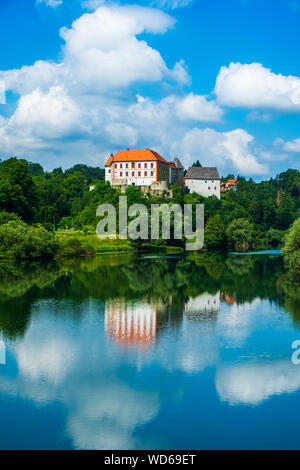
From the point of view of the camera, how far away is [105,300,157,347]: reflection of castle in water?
15.1 m

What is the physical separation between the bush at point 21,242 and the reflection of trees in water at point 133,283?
265 centimetres

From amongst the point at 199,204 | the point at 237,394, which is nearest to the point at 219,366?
the point at 237,394

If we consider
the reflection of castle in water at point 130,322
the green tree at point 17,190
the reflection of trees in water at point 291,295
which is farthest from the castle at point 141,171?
the reflection of castle in water at point 130,322

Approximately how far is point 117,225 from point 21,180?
12.2 metres

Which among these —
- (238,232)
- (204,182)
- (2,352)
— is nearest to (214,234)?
(238,232)

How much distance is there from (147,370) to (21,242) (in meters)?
29.3

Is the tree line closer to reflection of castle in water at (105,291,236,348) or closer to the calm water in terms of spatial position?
reflection of castle in water at (105,291,236,348)

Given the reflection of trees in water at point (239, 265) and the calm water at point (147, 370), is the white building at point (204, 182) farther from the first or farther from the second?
the calm water at point (147, 370)

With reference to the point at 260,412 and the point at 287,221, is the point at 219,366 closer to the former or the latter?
the point at 260,412

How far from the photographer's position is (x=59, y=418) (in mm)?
9578

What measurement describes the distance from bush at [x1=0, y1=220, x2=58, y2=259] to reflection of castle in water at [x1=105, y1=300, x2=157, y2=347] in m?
19.8

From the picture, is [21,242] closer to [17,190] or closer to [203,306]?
[17,190]

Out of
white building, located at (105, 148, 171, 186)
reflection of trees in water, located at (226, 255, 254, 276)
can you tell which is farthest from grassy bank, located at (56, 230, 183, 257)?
white building, located at (105, 148, 171, 186)

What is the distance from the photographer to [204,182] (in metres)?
74.9
